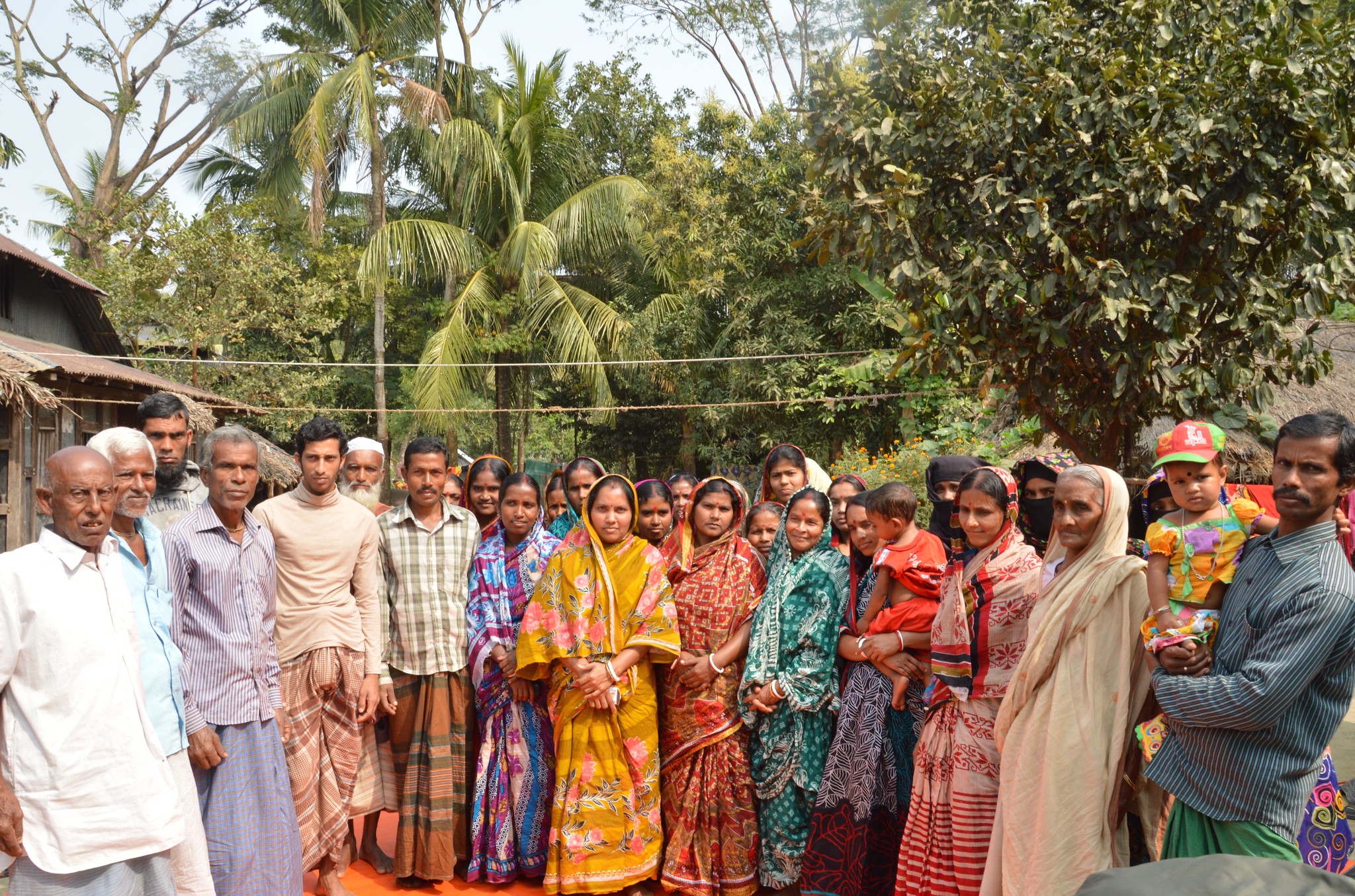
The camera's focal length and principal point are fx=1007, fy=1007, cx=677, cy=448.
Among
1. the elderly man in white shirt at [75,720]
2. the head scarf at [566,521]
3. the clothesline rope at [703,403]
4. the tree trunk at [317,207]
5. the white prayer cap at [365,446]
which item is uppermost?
the tree trunk at [317,207]

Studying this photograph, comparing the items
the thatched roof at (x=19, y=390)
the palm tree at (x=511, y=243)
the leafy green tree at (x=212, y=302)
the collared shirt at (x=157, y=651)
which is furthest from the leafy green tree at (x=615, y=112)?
the collared shirt at (x=157, y=651)

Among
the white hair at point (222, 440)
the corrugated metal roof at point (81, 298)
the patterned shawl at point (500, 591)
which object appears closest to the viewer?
the white hair at point (222, 440)

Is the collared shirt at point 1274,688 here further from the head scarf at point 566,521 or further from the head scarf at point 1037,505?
the head scarf at point 566,521

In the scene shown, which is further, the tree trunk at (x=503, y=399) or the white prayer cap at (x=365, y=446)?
the tree trunk at (x=503, y=399)

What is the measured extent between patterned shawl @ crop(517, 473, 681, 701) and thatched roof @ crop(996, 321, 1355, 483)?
668 cm

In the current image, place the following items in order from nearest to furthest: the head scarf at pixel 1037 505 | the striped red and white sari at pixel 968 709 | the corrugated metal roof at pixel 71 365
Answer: the striped red and white sari at pixel 968 709 → the head scarf at pixel 1037 505 → the corrugated metal roof at pixel 71 365

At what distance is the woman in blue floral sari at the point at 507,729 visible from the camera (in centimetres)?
449

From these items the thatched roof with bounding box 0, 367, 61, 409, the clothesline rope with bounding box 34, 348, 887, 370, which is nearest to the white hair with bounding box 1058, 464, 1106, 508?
the thatched roof with bounding box 0, 367, 61, 409

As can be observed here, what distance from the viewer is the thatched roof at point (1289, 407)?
33.0ft

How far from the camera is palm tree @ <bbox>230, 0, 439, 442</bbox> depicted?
17766 mm

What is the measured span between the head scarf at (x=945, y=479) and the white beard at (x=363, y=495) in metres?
2.88

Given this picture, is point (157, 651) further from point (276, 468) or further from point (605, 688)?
point (276, 468)

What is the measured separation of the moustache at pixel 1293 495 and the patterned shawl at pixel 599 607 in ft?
7.77

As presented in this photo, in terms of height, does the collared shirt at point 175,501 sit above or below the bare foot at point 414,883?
above
